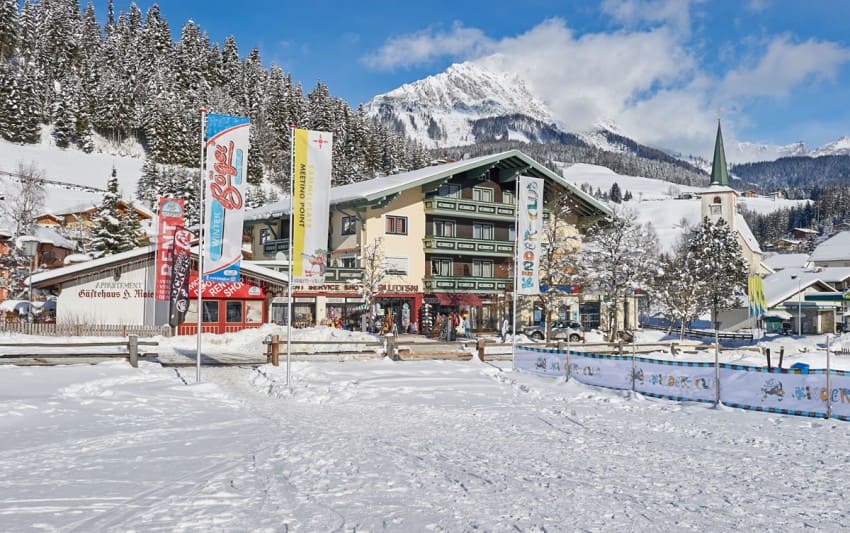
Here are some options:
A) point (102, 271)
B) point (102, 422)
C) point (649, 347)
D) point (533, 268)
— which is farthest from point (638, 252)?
point (102, 422)

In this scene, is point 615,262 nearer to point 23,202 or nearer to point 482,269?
point 482,269

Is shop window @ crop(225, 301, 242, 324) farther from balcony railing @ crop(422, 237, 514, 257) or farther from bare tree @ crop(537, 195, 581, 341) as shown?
bare tree @ crop(537, 195, 581, 341)

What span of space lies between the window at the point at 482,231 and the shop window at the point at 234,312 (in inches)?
693

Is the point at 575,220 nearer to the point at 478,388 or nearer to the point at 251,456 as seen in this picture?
the point at 478,388

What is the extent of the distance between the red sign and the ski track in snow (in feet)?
48.1

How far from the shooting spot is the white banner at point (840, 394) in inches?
560

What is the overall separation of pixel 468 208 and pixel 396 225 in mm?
5445

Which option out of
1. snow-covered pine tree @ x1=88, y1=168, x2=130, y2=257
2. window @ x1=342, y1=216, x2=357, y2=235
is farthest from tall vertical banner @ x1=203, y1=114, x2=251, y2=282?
snow-covered pine tree @ x1=88, y1=168, x2=130, y2=257

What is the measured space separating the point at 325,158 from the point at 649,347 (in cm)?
2148

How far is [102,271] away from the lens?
32.0m

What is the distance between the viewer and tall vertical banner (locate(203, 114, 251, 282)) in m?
17.9

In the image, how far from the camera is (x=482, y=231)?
45375 mm

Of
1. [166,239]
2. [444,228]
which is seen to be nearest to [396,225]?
[444,228]

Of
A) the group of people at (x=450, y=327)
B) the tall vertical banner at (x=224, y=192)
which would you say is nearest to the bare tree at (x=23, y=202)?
the group of people at (x=450, y=327)
